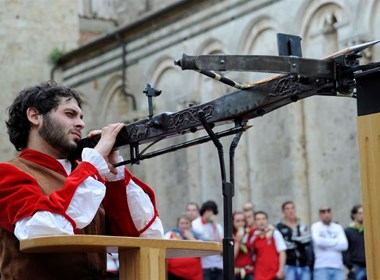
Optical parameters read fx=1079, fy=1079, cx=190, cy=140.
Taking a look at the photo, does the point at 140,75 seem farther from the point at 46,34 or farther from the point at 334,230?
the point at 334,230

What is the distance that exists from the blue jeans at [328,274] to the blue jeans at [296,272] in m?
0.12

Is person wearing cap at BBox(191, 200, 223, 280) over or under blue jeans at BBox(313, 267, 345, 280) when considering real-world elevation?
over

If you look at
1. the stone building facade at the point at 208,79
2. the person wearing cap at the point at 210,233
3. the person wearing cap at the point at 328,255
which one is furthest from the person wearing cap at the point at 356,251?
the stone building facade at the point at 208,79

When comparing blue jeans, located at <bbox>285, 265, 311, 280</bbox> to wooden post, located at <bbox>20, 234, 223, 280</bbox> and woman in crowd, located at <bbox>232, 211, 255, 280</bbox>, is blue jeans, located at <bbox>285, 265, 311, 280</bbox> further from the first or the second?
wooden post, located at <bbox>20, 234, 223, 280</bbox>

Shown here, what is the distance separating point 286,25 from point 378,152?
54.5 ft

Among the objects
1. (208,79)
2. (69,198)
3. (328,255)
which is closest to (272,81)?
(69,198)

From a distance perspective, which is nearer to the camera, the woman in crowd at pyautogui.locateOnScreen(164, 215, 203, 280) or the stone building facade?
the woman in crowd at pyautogui.locateOnScreen(164, 215, 203, 280)

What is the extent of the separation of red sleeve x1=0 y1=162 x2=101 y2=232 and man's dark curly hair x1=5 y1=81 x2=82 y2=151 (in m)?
0.41

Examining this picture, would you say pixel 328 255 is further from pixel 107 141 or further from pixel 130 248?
pixel 130 248

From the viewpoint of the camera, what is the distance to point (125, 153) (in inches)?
243

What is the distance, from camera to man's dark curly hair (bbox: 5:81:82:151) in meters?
5.57

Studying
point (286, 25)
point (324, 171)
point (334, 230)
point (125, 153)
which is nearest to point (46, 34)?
point (286, 25)

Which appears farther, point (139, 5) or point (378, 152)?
point (139, 5)

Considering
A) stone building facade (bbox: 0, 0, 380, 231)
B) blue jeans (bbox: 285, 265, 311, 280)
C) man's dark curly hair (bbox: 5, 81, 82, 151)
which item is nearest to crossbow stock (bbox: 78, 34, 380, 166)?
man's dark curly hair (bbox: 5, 81, 82, 151)
